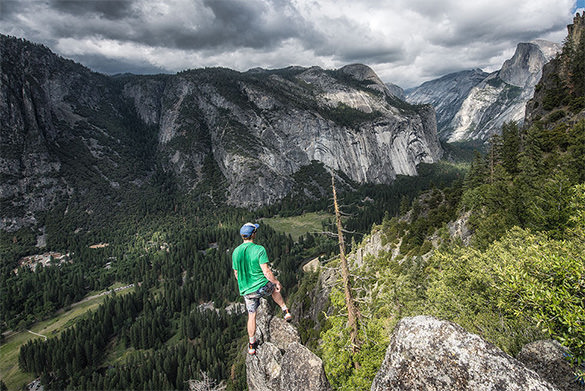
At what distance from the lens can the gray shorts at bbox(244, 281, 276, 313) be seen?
1265cm

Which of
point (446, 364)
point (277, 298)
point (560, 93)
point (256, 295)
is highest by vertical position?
point (560, 93)

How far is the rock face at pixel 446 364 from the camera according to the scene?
21.8 feet

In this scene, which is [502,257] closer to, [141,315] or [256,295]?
[256,295]

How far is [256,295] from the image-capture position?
499 inches

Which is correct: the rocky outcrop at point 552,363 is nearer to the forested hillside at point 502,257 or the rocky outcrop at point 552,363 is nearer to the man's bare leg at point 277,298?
the forested hillside at point 502,257

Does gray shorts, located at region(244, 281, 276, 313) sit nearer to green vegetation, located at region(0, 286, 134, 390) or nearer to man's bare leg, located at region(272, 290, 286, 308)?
man's bare leg, located at region(272, 290, 286, 308)

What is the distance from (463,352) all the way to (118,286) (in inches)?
8146

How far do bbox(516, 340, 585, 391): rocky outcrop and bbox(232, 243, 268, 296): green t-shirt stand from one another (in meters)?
10.4

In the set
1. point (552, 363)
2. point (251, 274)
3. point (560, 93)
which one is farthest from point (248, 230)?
point (560, 93)

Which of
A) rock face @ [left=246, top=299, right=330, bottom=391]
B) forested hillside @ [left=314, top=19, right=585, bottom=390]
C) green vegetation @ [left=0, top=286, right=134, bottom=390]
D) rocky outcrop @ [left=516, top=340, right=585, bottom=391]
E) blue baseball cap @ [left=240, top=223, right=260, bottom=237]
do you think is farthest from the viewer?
green vegetation @ [left=0, top=286, right=134, bottom=390]

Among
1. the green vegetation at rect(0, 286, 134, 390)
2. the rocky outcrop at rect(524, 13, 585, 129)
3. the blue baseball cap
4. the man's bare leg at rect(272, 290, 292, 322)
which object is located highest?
the rocky outcrop at rect(524, 13, 585, 129)

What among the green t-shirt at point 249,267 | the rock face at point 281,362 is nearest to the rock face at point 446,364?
the rock face at point 281,362

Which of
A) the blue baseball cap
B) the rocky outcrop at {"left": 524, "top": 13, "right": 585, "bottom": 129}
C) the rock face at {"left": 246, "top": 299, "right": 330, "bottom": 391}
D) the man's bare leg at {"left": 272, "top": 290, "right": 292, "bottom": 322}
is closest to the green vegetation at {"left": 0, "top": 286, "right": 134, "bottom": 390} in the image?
the rock face at {"left": 246, "top": 299, "right": 330, "bottom": 391}

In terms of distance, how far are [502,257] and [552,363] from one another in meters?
9.79
